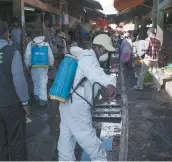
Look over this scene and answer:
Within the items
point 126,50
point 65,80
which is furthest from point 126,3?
point 65,80

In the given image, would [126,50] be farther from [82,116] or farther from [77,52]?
[82,116]

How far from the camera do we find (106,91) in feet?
11.9

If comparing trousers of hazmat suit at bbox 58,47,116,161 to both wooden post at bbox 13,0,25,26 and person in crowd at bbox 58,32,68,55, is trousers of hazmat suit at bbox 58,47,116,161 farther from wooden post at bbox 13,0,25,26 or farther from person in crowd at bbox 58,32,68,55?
person in crowd at bbox 58,32,68,55

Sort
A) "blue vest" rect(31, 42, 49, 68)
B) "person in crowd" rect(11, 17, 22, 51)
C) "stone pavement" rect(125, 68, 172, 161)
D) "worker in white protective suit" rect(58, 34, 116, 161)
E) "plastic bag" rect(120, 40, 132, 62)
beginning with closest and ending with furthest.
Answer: "worker in white protective suit" rect(58, 34, 116, 161) < "stone pavement" rect(125, 68, 172, 161) < "blue vest" rect(31, 42, 49, 68) < "person in crowd" rect(11, 17, 22, 51) < "plastic bag" rect(120, 40, 132, 62)

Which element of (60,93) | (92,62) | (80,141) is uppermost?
(92,62)

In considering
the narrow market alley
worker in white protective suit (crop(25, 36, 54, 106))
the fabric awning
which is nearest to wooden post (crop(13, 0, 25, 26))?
the narrow market alley

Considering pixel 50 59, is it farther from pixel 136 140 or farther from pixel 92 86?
pixel 92 86

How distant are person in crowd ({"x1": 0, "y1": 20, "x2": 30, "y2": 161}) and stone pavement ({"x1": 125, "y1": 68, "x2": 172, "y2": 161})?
1875mm

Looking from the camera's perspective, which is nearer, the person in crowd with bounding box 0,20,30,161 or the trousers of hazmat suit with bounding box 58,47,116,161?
the trousers of hazmat suit with bounding box 58,47,116,161

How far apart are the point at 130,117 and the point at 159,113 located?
841mm

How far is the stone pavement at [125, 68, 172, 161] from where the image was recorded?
5.26 metres

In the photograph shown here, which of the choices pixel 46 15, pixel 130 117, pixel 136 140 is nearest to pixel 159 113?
pixel 130 117

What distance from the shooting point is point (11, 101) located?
4.11m

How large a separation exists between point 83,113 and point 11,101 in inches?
38.6
